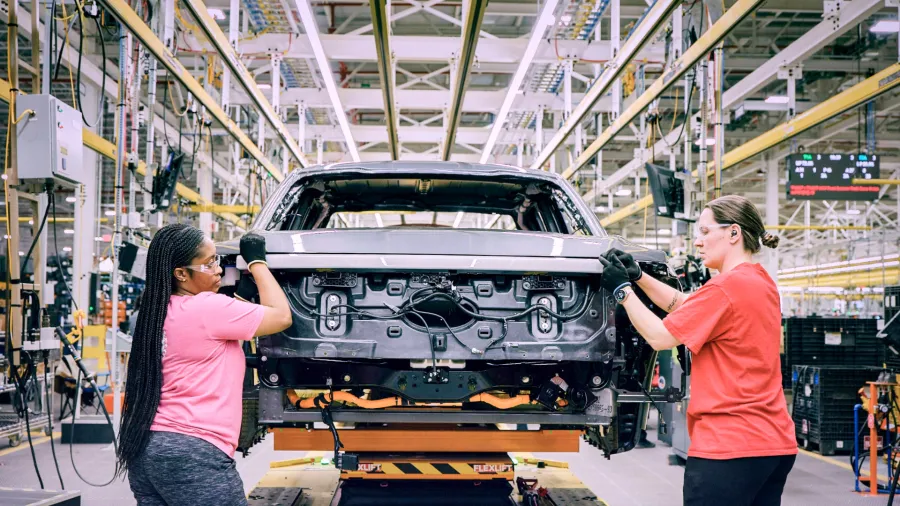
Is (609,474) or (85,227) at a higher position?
(85,227)

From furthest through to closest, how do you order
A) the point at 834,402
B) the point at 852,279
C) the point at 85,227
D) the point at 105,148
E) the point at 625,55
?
the point at 852,279
the point at 85,227
the point at 105,148
the point at 834,402
the point at 625,55

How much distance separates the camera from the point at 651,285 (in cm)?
268

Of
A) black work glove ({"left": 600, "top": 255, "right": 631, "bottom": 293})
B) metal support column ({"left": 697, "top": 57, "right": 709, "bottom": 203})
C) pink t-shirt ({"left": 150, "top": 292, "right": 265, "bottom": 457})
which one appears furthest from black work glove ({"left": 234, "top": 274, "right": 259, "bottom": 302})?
metal support column ({"left": 697, "top": 57, "right": 709, "bottom": 203})

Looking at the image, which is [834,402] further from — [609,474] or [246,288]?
[246,288]

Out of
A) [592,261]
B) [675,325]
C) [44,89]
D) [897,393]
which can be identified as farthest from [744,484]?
[897,393]

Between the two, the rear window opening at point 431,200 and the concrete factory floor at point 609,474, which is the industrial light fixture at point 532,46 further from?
the concrete factory floor at point 609,474

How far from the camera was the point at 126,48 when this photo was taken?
21.8 feet

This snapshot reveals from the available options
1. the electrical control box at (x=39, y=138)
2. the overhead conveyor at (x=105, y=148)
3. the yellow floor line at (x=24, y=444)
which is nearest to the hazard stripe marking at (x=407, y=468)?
the electrical control box at (x=39, y=138)

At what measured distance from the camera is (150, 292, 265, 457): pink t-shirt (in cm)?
219

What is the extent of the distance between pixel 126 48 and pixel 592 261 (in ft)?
18.0

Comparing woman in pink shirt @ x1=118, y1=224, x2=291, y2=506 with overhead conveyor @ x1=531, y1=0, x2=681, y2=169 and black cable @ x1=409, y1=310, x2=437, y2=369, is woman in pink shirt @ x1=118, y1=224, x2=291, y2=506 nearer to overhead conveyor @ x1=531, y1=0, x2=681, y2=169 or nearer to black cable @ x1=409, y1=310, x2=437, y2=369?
black cable @ x1=409, y1=310, x2=437, y2=369

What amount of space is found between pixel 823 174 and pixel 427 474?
879 centimetres

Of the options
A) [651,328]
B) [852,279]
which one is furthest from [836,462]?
[852,279]

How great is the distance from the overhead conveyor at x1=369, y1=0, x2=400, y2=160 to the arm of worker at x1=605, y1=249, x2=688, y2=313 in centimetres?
425
